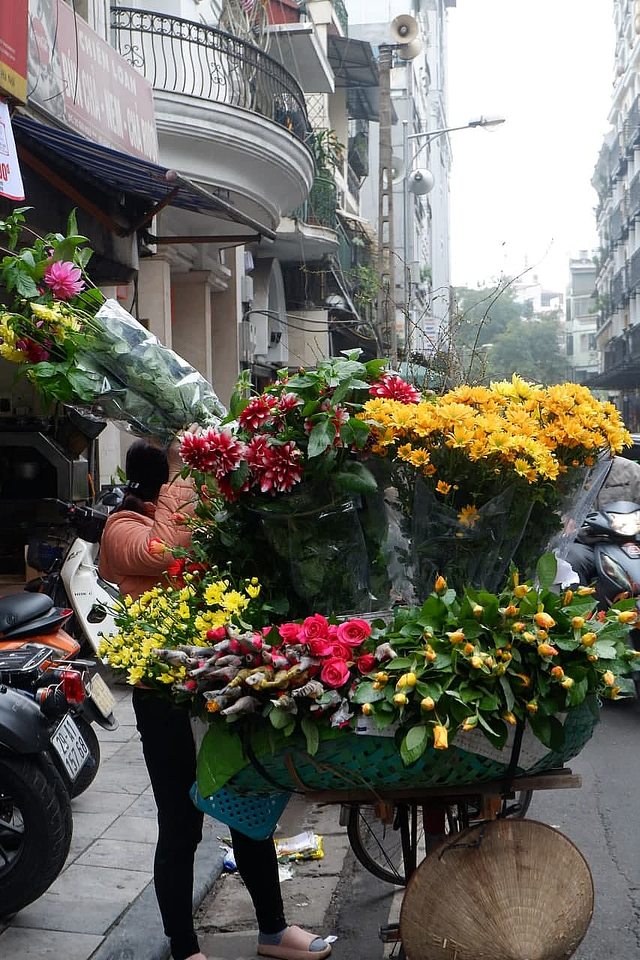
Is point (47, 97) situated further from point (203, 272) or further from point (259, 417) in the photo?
point (203, 272)

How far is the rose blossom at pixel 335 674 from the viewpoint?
2369 mm

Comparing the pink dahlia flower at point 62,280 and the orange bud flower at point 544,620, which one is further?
the pink dahlia flower at point 62,280

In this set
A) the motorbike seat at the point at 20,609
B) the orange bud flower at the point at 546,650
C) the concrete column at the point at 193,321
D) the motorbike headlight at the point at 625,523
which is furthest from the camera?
the concrete column at the point at 193,321

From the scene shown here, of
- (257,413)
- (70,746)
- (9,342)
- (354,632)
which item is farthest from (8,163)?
(354,632)

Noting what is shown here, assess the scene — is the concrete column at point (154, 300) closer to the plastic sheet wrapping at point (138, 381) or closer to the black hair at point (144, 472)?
the black hair at point (144, 472)

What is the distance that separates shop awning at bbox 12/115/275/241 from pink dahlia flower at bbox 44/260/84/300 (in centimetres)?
342

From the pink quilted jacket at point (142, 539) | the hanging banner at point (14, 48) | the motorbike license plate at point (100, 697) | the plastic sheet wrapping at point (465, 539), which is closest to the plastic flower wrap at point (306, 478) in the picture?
the plastic sheet wrapping at point (465, 539)

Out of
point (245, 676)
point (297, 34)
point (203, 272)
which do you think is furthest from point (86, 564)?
point (297, 34)

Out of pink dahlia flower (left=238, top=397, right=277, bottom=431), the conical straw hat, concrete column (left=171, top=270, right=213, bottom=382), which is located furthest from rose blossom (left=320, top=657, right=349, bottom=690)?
concrete column (left=171, top=270, right=213, bottom=382)

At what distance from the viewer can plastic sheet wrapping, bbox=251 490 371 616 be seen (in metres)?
2.71

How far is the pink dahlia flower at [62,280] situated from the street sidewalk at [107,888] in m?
2.10

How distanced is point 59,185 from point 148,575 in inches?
182

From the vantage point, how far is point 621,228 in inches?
2483

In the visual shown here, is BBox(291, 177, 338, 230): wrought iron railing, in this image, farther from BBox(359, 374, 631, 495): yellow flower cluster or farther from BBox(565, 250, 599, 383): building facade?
BBox(565, 250, 599, 383): building facade
